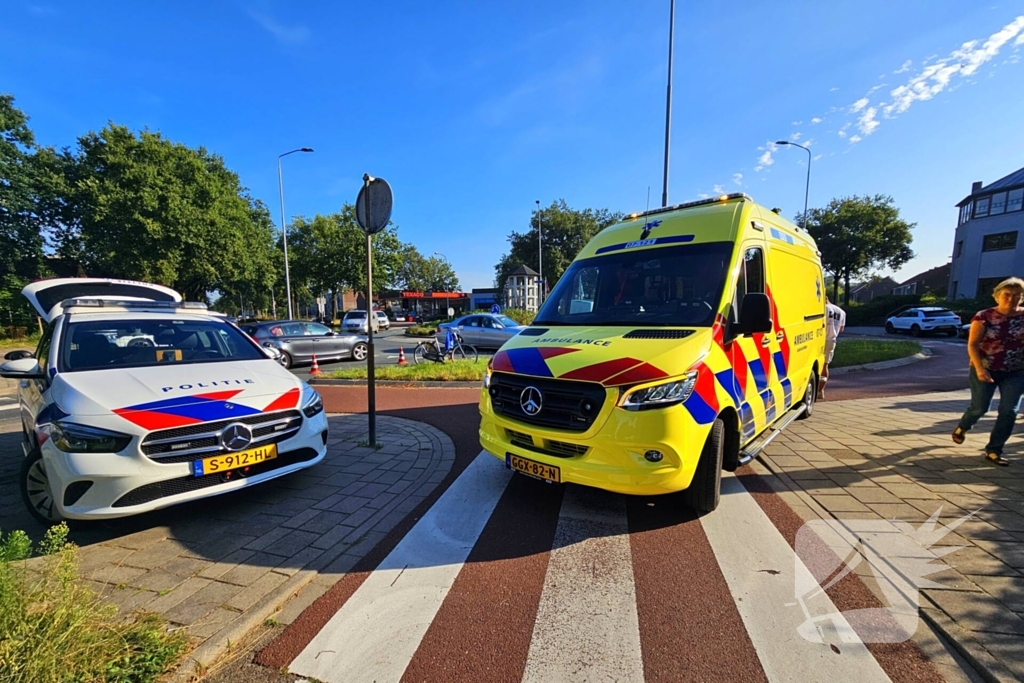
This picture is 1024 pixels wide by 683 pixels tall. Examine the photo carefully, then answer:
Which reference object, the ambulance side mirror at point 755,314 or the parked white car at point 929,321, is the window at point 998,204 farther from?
the ambulance side mirror at point 755,314

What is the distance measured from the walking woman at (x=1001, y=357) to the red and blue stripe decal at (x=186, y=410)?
7009 mm

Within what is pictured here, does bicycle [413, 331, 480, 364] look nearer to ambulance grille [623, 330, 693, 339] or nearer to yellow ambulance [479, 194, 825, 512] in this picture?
yellow ambulance [479, 194, 825, 512]

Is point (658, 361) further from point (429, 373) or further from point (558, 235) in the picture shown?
point (558, 235)

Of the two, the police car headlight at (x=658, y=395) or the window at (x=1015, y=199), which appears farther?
the window at (x=1015, y=199)

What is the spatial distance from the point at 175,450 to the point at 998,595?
5.36 m

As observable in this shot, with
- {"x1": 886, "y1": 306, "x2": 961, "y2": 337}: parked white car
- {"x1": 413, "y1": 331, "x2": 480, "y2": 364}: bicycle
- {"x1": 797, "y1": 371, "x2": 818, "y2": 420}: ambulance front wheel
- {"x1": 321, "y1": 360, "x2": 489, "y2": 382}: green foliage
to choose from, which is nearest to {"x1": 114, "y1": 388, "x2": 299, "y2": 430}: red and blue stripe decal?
{"x1": 321, "y1": 360, "x2": 489, "y2": 382}: green foliage

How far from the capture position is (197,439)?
324cm

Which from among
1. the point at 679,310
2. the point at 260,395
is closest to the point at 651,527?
the point at 679,310

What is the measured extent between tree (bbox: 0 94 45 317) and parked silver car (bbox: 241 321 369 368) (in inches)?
888

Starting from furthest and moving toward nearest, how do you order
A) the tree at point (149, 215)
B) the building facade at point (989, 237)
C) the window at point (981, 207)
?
the window at point (981, 207)
the building facade at point (989, 237)
the tree at point (149, 215)

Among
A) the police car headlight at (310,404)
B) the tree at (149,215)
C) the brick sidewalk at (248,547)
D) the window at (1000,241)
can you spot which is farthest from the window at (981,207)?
the tree at (149,215)

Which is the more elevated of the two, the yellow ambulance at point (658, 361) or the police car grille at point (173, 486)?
the yellow ambulance at point (658, 361)

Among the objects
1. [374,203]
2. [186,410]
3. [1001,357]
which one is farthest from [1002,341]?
[186,410]

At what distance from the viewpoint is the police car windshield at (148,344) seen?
154 inches
